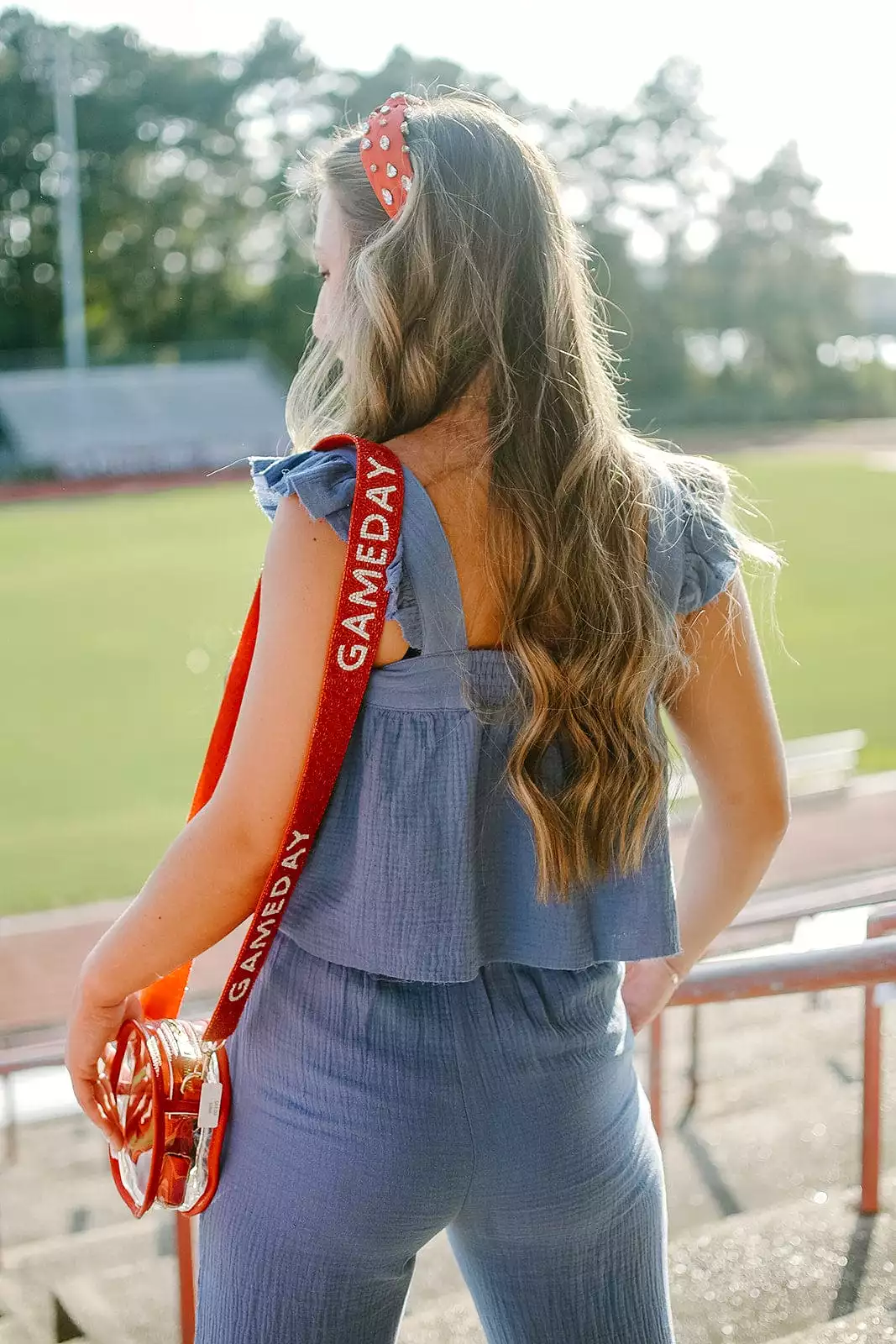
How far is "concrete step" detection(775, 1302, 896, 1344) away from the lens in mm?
1380

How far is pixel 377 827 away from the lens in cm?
77

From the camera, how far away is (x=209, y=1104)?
80 cm

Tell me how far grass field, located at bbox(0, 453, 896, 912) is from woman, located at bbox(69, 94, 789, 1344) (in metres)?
0.26

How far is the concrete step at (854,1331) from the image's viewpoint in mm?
1380

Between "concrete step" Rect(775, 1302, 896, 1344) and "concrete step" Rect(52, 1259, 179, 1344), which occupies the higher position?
"concrete step" Rect(775, 1302, 896, 1344)

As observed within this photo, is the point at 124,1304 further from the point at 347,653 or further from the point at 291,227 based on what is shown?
the point at 291,227

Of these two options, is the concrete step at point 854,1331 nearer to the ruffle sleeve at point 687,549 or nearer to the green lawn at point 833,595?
the ruffle sleeve at point 687,549

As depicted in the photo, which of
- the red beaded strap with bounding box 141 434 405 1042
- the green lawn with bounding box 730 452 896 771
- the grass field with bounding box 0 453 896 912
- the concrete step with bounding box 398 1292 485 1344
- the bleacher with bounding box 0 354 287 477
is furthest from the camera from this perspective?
the bleacher with bounding box 0 354 287 477

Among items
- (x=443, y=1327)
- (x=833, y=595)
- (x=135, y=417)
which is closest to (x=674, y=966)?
(x=443, y=1327)

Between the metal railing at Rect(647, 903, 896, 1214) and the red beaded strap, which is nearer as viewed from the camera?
the red beaded strap

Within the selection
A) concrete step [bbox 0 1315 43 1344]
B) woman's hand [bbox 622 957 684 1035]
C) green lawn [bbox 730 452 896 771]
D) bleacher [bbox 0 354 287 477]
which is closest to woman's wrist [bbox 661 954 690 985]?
woman's hand [bbox 622 957 684 1035]

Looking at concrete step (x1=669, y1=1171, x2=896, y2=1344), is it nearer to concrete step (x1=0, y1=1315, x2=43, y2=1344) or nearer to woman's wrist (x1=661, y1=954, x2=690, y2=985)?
woman's wrist (x1=661, y1=954, x2=690, y2=985)

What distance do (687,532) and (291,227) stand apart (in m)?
30.7

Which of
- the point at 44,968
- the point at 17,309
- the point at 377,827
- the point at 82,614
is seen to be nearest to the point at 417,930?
the point at 377,827
